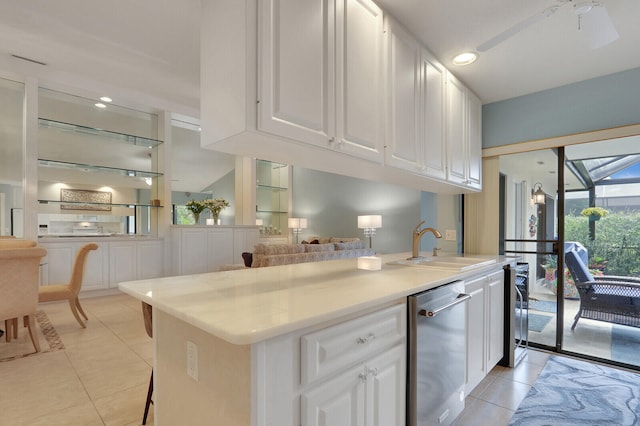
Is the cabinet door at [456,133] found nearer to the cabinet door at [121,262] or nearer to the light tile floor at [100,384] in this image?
the light tile floor at [100,384]

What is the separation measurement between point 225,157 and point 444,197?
7.52m

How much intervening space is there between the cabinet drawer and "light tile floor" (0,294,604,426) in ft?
3.79

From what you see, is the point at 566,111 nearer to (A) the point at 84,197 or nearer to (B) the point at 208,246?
(B) the point at 208,246

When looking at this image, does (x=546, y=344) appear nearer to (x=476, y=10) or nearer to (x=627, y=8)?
(x=627, y=8)

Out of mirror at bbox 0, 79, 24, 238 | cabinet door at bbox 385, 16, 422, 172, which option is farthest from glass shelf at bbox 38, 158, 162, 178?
cabinet door at bbox 385, 16, 422, 172

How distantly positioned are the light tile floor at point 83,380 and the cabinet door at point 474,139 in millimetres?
3156

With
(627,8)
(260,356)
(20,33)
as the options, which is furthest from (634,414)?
(20,33)

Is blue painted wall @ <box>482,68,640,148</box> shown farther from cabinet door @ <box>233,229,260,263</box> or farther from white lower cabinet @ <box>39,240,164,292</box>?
white lower cabinet @ <box>39,240,164,292</box>

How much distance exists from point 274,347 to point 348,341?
33 cm

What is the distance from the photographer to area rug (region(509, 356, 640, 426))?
198cm

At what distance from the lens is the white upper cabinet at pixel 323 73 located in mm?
1250

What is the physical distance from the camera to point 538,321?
3197 mm

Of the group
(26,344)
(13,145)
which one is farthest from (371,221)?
(13,145)

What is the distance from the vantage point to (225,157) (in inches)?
376
